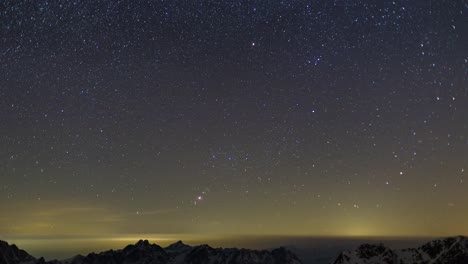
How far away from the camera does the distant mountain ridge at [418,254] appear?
412 ft

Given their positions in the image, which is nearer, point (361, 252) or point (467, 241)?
point (467, 241)

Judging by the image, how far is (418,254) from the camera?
138 meters

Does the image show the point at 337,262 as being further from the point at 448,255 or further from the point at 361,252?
the point at 448,255

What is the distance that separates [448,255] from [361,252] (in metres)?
30.5

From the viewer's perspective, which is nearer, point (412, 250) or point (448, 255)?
point (448, 255)

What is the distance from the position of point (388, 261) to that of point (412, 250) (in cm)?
1094

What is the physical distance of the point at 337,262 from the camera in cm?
14288

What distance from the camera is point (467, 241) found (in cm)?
12600

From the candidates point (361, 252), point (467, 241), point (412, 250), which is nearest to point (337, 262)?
point (361, 252)

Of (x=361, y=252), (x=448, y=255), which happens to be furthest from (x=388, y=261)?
(x=448, y=255)

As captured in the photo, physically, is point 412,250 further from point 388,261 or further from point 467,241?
point 467,241

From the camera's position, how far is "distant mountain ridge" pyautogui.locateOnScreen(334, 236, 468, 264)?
Answer: 126 metres

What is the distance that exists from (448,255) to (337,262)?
121ft

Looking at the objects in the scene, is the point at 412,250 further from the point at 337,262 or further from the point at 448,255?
the point at 337,262
